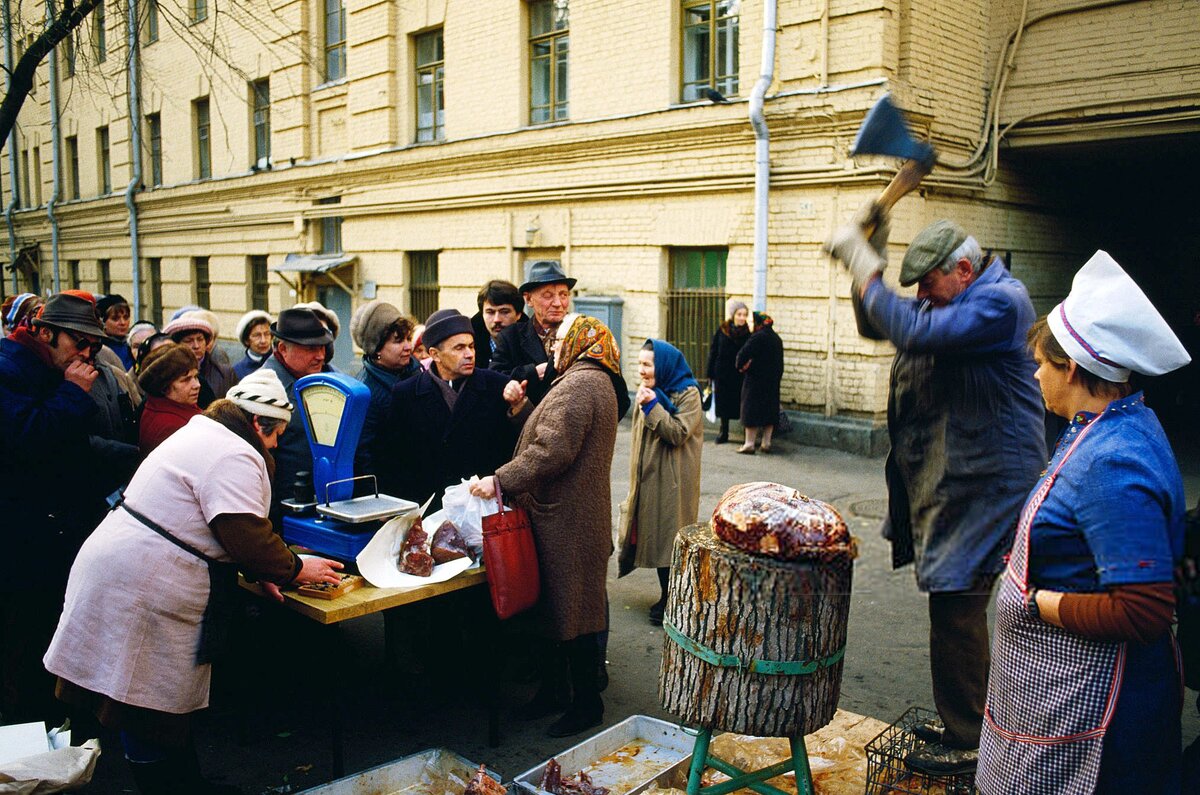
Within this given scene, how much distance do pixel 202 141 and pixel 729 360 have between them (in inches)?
594

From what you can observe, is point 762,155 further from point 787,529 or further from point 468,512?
point 787,529

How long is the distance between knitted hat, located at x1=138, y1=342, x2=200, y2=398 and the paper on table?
127cm

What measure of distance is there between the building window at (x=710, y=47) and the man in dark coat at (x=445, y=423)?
797 cm

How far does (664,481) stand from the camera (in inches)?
214

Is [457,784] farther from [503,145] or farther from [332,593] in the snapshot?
[503,145]

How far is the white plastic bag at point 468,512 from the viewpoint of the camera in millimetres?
3951

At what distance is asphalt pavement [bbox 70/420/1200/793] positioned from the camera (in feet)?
13.0

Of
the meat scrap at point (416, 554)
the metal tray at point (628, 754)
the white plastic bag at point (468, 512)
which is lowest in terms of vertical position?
the metal tray at point (628, 754)

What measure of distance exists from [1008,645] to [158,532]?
265 cm

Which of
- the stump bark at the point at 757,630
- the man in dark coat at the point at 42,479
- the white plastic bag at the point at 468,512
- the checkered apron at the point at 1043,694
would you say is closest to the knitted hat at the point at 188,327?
the man in dark coat at the point at 42,479

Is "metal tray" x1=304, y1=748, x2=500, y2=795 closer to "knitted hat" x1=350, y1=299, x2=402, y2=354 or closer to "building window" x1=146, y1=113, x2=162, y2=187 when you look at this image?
"knitted hat" x1=350, y1=299, x2=402, y2=354

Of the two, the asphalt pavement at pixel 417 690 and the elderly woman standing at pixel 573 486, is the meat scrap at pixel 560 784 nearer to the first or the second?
the asphalt pavement at pixel 417 690

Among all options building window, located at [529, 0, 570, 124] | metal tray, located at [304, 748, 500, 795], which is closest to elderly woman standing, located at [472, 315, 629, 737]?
metal tray, located at [304, 748, 500, 795]

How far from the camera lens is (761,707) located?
9.96 feet
